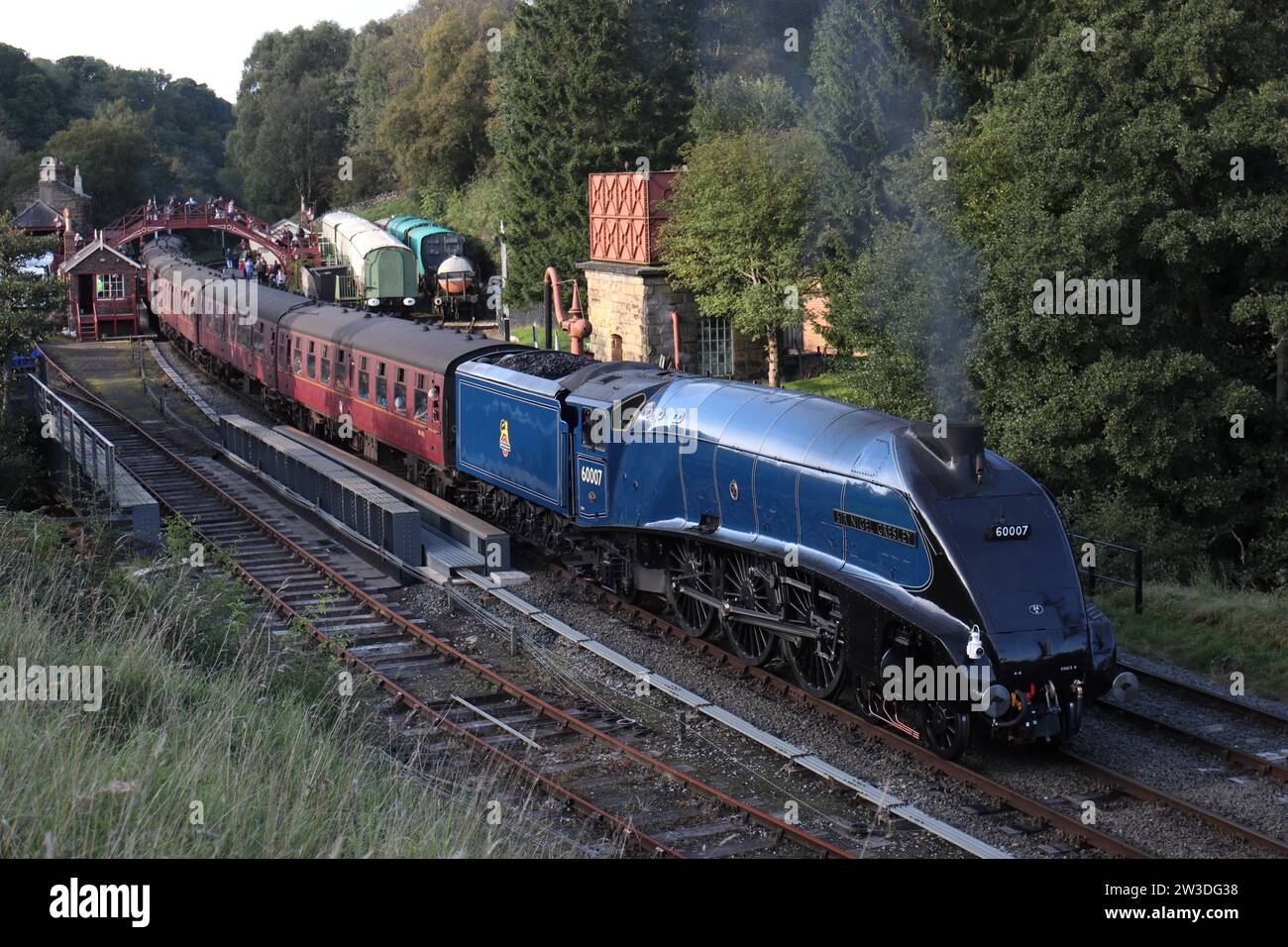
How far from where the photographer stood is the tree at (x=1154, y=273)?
67.5 feet

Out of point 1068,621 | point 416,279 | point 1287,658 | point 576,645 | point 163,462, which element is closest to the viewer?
point 1068,621

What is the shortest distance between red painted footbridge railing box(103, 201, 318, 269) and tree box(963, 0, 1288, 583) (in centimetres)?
4459

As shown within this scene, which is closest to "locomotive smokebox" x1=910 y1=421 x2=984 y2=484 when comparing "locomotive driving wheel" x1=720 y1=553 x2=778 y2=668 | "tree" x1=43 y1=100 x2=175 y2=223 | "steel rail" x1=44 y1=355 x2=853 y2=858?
"locomotive driving wheel" x1=720 y1=553 x2=778 y2=668

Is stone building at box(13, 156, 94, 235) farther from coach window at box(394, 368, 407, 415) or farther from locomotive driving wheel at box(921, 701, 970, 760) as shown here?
locomotive driving wheel at box(921, 701, 970, 760)

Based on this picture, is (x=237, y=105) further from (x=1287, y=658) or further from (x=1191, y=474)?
(x=1287, y=658)

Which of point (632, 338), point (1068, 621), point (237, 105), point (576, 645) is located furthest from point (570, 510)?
point (237, 105)

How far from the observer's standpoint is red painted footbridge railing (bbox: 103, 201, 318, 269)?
58.0 m

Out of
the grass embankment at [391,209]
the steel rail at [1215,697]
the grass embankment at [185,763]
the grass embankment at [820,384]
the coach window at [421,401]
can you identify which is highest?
the grass embankment at [391,209]

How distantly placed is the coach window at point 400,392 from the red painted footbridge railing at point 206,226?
3794 centimetres

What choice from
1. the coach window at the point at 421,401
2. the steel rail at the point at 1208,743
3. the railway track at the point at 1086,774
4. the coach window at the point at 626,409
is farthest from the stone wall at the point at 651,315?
the steel rail at the point at 1208,743

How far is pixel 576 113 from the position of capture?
4544 centimetres

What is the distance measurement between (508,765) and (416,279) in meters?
43.3

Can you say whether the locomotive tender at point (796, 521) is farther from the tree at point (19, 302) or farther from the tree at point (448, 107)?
the tree at point (448, 107)

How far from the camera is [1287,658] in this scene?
14039 millimetres
